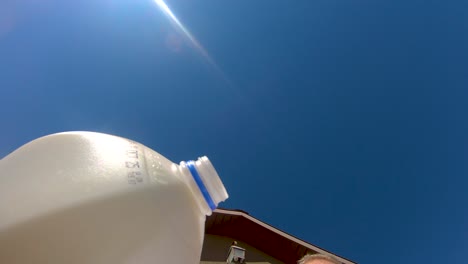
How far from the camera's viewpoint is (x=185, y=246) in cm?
138

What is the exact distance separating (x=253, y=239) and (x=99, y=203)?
914 cm

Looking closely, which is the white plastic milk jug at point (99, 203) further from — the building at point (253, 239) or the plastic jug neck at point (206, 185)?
the building at point (253, 239)

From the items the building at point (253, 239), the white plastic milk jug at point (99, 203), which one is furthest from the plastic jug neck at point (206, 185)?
the building at point (253, 239)

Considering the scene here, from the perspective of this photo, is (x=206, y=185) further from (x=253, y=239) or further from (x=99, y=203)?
(x=253, y=239)

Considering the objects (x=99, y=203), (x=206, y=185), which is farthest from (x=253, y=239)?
(x=99, y=203)

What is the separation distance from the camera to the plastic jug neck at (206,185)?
1.50 metres

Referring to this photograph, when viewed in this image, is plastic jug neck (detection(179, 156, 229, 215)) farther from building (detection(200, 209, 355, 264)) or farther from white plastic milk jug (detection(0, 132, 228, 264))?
building (detection(200, 209, 355, 264))

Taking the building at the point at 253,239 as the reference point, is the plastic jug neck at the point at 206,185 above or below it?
below

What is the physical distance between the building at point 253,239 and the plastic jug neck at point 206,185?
8.06 metres

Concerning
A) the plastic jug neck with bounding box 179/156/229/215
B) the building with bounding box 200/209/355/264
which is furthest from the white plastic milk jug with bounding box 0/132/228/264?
Result: the building with bounding box 200/209/355/264

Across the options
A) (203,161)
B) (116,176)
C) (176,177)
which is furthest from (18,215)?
(203,161)

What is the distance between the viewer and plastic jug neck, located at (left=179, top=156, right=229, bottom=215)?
1.50m

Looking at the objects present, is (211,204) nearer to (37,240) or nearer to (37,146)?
(37,240)

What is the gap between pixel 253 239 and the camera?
32.1 ft
